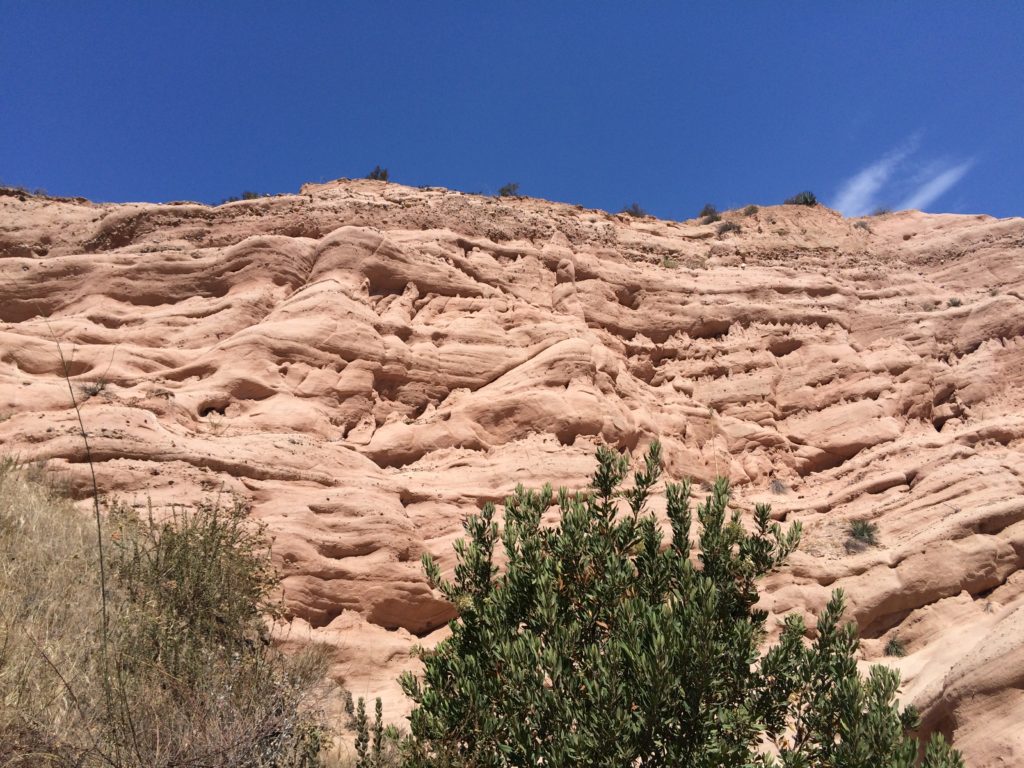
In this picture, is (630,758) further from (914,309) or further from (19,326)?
(914,309)

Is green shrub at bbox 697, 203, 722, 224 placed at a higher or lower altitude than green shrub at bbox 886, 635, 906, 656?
higher

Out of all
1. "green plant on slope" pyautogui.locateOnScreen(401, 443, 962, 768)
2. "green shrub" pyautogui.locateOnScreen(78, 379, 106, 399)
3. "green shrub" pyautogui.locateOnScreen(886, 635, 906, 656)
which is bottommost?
"green shrub" pyautogui.locateOnScreen(886, 635, 906, 656)

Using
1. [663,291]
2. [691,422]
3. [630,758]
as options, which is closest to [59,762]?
[630,758]

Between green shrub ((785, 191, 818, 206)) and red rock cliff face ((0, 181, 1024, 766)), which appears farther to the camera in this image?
green shrub ((785, 191, 818, 206))

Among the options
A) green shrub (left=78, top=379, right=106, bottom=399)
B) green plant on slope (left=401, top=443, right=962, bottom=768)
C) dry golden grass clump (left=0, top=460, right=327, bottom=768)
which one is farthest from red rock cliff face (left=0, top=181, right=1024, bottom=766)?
green plant on slope (left=401, top=443, right=962, bottom=768)

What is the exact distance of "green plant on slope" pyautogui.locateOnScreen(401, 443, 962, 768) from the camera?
5.09m

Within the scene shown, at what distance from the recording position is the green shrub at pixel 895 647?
13367mm

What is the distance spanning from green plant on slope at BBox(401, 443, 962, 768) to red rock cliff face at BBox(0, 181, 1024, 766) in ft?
12.4

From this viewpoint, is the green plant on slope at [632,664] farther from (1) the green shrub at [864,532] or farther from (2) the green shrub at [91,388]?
(1) the green shrub at [864,532]

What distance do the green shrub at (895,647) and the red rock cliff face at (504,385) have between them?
150 mm

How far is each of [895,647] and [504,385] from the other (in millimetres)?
8811

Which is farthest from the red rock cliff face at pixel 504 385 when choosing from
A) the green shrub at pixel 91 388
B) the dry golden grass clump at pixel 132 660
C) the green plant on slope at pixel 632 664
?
the green plant on slope at pixel 632 664

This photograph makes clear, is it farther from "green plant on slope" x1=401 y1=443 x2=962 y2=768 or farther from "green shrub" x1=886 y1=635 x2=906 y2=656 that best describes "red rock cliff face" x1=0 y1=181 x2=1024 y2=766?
"green plant on slope" x1=401 y1=443 x2=962 y2=768

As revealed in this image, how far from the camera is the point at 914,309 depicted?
71.6 feet
